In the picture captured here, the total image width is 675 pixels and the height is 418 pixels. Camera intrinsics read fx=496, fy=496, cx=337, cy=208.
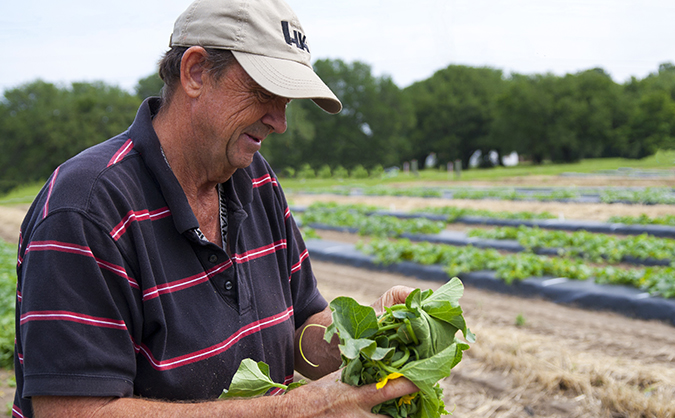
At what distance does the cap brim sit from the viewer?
4.22 ft

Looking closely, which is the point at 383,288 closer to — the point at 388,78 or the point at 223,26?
the point at 223,26

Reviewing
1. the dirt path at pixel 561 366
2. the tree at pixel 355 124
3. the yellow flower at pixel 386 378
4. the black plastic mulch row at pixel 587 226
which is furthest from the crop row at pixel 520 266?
the tree at pixel 355 124

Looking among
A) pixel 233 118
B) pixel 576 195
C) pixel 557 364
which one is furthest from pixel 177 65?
pixel 576 195

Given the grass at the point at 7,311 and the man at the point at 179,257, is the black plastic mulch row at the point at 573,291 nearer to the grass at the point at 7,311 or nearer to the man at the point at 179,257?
the man at the point at 179,257

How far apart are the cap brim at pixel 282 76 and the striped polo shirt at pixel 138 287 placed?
1.11 feet

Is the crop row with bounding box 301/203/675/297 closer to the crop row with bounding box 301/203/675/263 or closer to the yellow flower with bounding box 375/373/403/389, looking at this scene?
the crop row with bounding box 301/203/675/263

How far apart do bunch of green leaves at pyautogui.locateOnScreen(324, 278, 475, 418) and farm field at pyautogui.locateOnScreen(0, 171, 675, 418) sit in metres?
2.08

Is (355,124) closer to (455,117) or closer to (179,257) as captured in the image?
(455,117)

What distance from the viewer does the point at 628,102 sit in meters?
38.6

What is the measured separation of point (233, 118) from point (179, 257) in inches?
15.9

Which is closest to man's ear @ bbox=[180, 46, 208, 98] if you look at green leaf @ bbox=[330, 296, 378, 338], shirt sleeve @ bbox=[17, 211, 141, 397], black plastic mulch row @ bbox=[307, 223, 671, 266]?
shirt sleeve @ bbox=[17, 211, 141, 397]

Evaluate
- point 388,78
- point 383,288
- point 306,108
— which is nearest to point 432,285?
point 383,288

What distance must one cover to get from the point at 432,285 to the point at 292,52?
554cm

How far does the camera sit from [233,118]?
53.9 inches
